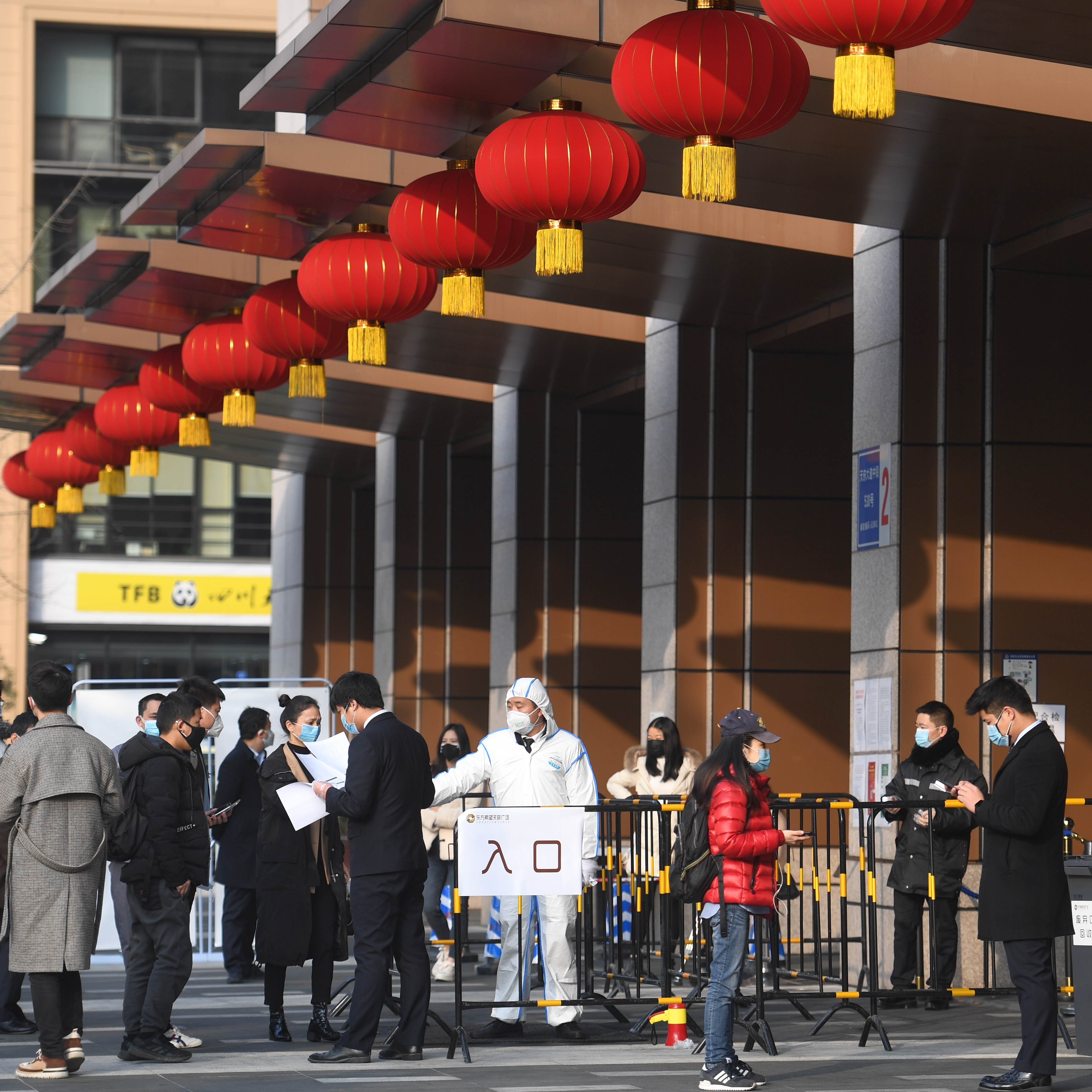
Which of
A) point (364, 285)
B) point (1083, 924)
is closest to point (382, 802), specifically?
point (364, 285)

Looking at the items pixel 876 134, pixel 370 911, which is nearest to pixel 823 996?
pixel 370 911

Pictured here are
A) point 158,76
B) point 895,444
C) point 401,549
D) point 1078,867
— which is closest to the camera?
point 1078,867

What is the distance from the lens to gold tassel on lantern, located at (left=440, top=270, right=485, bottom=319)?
33.1ft

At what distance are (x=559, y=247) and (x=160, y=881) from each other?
3.73m

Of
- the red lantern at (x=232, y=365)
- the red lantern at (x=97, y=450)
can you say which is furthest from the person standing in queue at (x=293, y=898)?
the red lantern at (x=97, y=450)

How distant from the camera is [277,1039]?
10398 millimetres

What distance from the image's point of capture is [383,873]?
9.55 meters

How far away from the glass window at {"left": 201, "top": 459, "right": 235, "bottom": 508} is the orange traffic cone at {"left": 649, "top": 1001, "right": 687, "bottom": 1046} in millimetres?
31167

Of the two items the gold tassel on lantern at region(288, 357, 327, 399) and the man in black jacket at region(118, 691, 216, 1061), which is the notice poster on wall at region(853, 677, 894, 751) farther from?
the man in black jacket at region(118, 691, 216, 1061)

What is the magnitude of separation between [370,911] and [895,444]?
5.17 m

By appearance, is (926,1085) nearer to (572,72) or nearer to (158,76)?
(572,72)

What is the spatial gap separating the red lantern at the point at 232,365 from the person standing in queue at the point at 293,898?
345cm

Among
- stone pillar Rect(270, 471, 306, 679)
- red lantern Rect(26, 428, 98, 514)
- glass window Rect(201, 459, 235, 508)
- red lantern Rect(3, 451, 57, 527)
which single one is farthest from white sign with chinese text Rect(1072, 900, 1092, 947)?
glass window Rect(201, 459, 235, 508)

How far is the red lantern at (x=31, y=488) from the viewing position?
58.7 ft
